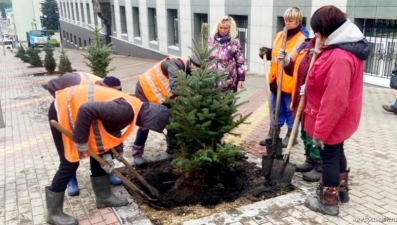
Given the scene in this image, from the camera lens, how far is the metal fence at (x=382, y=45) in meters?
8.50

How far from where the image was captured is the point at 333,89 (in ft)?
9.07

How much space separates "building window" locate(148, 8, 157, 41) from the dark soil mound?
1656cm

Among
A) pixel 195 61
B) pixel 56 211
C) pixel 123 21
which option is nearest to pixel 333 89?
pixel 195 61

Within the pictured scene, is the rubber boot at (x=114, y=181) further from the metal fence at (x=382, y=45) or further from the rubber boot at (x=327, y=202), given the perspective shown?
the metal fence at (x=382, y=45)

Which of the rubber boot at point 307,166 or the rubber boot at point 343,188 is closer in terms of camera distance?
the rubber boot at point 343,188

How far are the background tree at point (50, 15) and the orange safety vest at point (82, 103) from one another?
56218mm

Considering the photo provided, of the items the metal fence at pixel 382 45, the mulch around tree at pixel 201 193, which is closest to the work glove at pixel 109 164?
the mulch around tree at pixel 201 193

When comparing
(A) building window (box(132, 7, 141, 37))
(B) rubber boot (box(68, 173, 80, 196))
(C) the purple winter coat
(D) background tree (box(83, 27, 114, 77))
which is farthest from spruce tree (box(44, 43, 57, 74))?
(B) rubber boot (box(68, 173, 80, 196))

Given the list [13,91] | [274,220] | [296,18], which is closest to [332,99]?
[274,220]

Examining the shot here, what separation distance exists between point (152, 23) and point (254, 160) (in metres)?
16.6

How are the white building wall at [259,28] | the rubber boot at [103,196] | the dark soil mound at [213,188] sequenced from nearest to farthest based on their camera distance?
the rubber boot at [103,196] < the dark soil mound at [213,188] < the white building wall at [259,28]

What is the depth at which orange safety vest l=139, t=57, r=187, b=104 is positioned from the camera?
12.9ft

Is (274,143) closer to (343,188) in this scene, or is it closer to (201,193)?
(343,188)

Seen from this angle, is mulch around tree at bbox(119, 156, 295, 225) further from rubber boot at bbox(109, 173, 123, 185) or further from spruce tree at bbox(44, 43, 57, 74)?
spruce tree at bbox(44, 43, 57, 74)
